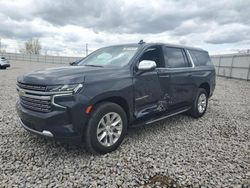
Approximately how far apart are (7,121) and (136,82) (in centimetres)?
Answer: 335

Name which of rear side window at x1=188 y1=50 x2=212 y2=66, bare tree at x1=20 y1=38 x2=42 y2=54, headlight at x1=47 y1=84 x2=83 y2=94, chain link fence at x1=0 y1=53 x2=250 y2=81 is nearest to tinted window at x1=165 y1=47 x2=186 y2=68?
rear side window at x1=188 y1=50 x2=212 y2=66

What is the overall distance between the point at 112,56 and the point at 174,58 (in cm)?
145

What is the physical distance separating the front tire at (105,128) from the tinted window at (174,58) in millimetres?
1664

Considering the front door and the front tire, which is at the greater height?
the front door

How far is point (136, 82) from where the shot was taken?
3.24 m

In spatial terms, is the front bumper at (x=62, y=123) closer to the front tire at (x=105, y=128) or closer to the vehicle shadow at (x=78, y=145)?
the front tire at (x=105, y=128)

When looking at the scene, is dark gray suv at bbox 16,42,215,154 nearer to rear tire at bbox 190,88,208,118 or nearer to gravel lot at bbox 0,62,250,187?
gravel lot at bbox 0,62,250,187

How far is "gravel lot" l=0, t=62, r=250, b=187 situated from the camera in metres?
2.45

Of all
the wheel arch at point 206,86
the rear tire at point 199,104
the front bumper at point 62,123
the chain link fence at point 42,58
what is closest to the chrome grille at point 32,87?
the front bumper at point 62,123

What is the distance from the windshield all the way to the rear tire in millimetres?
2340

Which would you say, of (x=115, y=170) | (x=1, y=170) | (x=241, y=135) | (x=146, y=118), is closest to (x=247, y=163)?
(x=241, y=135)

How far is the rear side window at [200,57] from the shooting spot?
4.91 metres

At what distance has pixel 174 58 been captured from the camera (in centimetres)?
422

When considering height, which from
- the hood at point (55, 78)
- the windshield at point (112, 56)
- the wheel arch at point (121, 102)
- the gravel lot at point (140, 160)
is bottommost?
the gravel lot at point (140, 160)
